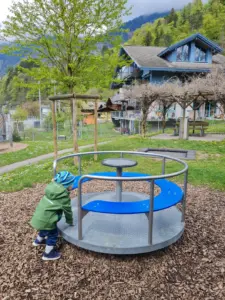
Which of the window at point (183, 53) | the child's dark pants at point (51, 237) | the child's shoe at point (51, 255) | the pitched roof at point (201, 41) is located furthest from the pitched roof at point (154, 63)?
the child's shoe at point (51, 255)

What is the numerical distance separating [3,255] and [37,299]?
95 centimetres

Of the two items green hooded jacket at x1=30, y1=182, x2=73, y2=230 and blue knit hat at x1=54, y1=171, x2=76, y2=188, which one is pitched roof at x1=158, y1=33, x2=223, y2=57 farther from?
green hooded jacket at x1=30, y1=182, x2=73, y2=230

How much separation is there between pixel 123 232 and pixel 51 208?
1.01m

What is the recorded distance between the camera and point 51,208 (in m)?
3.02

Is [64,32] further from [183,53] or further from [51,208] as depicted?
[183,53]

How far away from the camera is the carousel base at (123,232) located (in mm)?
2980

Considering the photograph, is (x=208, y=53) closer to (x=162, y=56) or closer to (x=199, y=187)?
(x=162, y=56)

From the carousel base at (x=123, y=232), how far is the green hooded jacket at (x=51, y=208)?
1.23ft

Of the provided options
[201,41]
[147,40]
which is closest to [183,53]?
[201,41]

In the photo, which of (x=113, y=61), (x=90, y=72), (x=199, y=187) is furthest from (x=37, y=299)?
(x=113, y=61)

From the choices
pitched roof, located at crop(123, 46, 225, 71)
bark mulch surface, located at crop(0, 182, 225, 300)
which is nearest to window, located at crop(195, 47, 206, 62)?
pitched roof, located at crop(123, 46, 225, 71)

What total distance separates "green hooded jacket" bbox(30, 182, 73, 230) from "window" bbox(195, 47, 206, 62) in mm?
28138

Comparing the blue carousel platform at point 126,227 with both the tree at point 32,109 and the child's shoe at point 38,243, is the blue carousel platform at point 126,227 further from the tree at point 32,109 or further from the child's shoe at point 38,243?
the tree at point 32,109

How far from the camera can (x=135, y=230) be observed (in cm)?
342
